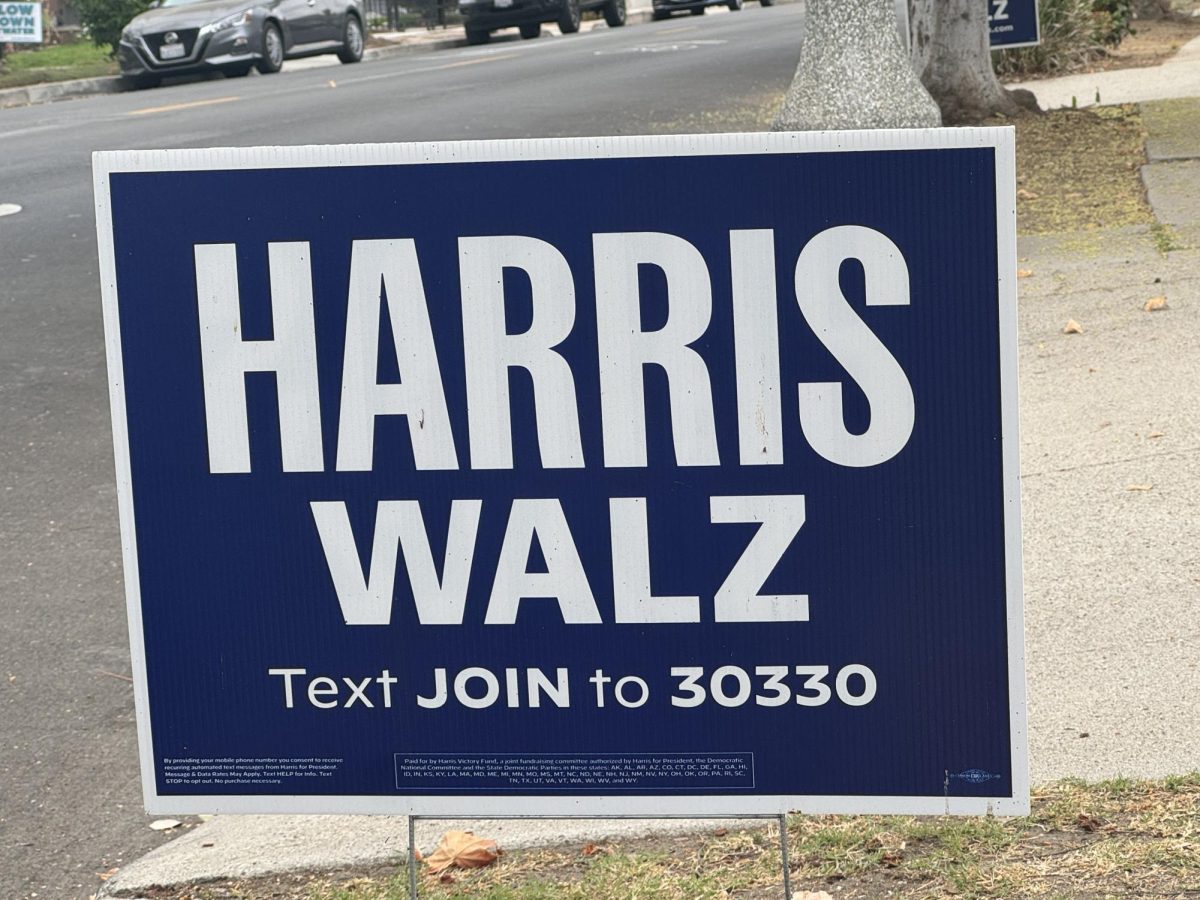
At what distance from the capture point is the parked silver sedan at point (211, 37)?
23078mm

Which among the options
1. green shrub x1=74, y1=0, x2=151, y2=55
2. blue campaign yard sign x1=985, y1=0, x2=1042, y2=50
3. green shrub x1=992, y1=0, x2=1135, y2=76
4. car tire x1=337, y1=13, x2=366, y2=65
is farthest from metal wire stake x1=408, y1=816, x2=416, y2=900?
green shrub x1=74, y1=0, x2=151, y2=55

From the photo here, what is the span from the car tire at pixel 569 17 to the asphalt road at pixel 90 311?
652cm

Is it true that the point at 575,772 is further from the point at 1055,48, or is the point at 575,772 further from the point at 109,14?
the point at 109,14

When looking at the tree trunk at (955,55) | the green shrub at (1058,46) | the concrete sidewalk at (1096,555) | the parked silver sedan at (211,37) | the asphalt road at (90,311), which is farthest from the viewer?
the parked silver sedan at (211,37)

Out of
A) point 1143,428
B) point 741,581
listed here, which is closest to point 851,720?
point 741,581

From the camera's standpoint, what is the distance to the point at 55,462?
663 centimetres

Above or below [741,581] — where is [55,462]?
below

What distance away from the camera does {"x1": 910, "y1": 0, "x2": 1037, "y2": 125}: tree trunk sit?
12.8 metres

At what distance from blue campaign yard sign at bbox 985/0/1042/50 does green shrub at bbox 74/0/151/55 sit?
61.5 feet

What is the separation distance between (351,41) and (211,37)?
183 inches

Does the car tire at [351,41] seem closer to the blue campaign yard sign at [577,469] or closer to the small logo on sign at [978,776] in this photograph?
the blue campaign yard sign at [577,469]

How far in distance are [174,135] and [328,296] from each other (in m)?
13.2

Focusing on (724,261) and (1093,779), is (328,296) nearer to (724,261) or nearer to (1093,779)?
(724,261)

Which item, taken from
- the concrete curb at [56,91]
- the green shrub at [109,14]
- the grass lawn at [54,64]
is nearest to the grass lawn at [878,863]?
the concrete curb at [56,91]
